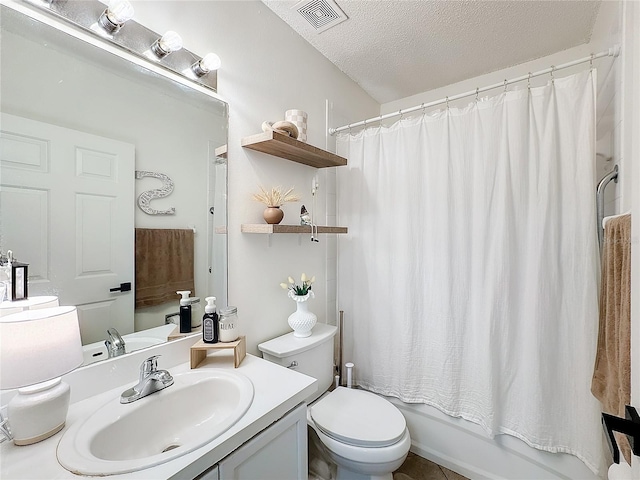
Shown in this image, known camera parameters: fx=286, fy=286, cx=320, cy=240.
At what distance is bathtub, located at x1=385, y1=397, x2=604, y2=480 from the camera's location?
4.41ft

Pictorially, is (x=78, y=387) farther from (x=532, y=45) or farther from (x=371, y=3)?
(x=532, y=45)

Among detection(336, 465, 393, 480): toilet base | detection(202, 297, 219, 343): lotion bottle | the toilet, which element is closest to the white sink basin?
detection(202, 297, 219, 343): lotion bottle

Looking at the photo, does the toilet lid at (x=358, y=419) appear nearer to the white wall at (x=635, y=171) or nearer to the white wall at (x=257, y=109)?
the white wall at (x=257, y=109)

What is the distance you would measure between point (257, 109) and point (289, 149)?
0.26 metres

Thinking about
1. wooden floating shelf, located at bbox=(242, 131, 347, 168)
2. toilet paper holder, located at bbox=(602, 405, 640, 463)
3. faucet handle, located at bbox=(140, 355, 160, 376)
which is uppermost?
wooden floating shelf, located at bbox=(242, 131, 347, 168)

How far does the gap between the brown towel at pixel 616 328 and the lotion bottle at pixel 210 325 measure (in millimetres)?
1265

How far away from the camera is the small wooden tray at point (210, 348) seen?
1133 mm

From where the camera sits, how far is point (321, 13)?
152 cm

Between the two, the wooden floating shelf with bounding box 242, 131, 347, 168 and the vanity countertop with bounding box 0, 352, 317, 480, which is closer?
the vanity countertop with bounding box 0, 352, 317, 480

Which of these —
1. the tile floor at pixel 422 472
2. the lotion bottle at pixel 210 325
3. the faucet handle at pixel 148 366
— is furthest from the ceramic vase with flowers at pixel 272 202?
the tile floor at pixel 422 472

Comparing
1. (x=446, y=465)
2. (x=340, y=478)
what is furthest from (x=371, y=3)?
(x=446, y=465)

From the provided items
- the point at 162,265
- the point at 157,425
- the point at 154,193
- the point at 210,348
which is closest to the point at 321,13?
the point at 154,193

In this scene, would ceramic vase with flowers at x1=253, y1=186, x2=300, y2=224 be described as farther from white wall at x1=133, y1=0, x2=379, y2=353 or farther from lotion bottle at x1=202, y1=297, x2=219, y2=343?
lotion bottle at x1=202, y1=297, x2=219, y2=343

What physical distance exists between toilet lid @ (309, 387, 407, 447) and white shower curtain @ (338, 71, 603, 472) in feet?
1.24
